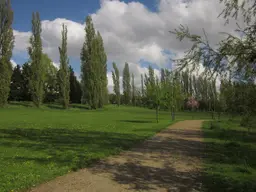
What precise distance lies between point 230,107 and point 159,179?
2.68 meters

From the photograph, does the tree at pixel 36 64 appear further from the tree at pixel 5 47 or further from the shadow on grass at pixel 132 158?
the shadow on grass at pixel 132 158

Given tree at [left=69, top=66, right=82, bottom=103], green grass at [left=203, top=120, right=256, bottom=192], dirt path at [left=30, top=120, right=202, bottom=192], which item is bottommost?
green grass at [left=203, top=120, right=256, bottom=192]

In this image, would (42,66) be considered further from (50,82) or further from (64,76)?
(50,82)

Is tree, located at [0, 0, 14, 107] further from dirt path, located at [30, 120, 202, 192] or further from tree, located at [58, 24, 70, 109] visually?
dirt path, located at [30, 120, 202, 192]

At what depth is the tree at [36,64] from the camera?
44062 mm

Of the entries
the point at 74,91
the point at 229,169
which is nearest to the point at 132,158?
the point at 229,169

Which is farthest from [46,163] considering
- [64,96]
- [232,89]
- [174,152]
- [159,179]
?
[64,96]

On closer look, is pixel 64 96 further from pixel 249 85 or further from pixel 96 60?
pixel 249 85

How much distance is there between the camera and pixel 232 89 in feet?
20.5

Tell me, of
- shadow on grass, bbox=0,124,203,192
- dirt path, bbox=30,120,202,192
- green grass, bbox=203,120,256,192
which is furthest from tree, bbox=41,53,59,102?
green grass, bbox=203,120,256,192

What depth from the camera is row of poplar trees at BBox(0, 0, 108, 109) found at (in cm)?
3984

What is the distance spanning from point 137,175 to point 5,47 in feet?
132

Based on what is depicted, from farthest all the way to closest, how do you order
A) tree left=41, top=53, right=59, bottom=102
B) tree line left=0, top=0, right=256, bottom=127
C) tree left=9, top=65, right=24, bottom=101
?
tree left=41, top=53, right=59, bottom=102, tree left=9, top=65, right=24, bottom=101, tree line left=0, top=0, right=256, bottom=127

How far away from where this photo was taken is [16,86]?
204 ft
